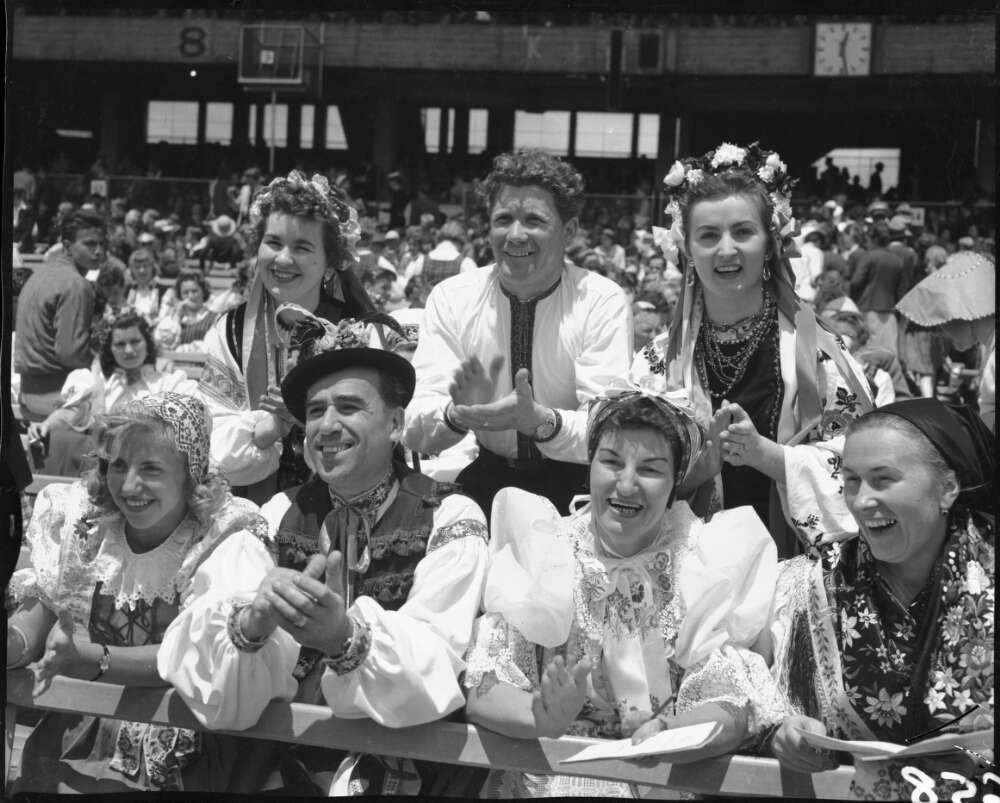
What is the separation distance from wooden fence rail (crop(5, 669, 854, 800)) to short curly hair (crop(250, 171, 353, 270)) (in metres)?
1.70

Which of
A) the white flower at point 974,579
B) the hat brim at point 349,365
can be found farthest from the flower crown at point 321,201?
the white flower at point 974,579

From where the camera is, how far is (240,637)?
2.68 metres

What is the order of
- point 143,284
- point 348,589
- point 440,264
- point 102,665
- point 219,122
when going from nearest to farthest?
point 102,665, point 348,589, point 440,264, point 143,284, point 219,122

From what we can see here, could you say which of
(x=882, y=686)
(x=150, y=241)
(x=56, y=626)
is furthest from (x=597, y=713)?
(x=150, y=241)

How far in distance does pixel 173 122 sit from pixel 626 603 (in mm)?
26835

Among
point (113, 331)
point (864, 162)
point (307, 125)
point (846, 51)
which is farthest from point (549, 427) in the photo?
point (307, 125)

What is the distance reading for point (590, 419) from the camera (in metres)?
3.06

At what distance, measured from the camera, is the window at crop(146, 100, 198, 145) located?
27.2m

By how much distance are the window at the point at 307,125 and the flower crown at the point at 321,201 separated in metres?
24.9

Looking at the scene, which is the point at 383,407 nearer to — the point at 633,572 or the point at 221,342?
the point at 633,572

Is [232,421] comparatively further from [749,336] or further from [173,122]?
[173,122]

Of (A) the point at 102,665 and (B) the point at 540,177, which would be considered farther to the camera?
(B) the point at 540,177

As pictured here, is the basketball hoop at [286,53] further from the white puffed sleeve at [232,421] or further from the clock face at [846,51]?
the white puffed sleeve at [232,421]

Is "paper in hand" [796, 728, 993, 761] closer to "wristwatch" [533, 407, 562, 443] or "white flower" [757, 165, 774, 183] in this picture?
"wristwatch" [533, 407, 562, 443]
